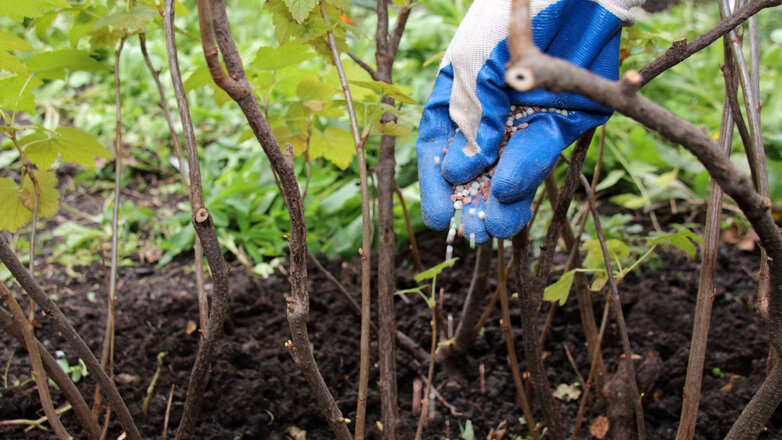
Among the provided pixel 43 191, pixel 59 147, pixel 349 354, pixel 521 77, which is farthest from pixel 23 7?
A: pixel 349 354

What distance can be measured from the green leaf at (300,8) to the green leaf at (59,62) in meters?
0.55

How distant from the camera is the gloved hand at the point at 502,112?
3.64ft

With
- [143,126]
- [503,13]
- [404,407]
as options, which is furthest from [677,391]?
[143,126]

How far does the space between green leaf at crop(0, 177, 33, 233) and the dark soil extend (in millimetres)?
535

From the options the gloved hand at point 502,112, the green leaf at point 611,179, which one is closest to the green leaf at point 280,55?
the gloved hand at point 502,112

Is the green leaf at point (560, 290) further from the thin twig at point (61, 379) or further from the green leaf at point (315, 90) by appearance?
the thin twig at point (61, 379)

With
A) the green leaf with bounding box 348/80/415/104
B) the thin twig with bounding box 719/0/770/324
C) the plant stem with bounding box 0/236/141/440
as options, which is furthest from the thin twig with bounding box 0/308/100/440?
the thin twig with bounding box 719/0/770/324

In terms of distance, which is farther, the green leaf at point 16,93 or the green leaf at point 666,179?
the green leaf at point 666,179

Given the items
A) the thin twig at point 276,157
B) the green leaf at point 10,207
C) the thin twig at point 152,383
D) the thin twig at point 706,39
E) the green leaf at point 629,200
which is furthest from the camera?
the green leaf at point 629,200

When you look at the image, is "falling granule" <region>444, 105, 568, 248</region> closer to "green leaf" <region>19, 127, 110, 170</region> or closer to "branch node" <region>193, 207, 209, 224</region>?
"branch node" <region>193, 207, 209, 224</region>

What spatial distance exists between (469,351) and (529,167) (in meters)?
1.08

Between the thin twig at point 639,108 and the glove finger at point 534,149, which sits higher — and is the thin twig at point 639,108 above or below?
below

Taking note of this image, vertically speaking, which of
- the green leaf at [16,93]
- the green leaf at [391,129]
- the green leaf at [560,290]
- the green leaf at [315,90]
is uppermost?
the green leaf at [315,90]

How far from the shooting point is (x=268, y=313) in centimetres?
216
